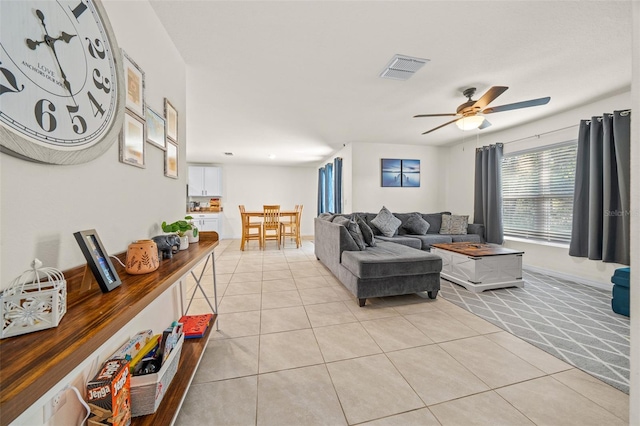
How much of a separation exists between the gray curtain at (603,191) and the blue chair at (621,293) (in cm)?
78

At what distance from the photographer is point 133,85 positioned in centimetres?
124

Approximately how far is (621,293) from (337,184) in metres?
4.39

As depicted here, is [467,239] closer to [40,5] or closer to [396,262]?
[396,262]

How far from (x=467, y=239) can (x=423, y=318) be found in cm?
274

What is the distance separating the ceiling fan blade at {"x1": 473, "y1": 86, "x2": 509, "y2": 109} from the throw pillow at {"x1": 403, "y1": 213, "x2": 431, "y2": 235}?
2.43 m

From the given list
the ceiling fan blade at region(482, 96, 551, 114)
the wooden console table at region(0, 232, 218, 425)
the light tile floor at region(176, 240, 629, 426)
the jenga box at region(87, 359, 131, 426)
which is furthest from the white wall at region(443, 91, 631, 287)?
the jenga box at region(87, 359, 131, 426)

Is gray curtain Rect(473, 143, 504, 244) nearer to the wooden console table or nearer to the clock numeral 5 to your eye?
the wooden console table

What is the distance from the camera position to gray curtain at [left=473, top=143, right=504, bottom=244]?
4.16 meters

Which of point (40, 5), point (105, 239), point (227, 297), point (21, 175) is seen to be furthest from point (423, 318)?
point (40, 5)

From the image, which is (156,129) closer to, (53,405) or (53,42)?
(53,42)

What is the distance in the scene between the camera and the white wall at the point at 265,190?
729 cm

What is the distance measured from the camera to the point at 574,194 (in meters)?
3.14

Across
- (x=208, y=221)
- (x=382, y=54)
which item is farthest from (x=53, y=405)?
(x=208, y=221)

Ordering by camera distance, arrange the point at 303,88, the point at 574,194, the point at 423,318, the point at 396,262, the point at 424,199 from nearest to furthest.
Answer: the point at 423,318
the point at 396,262
the point at 303,88
the point at 574,194
the point at 424,199
